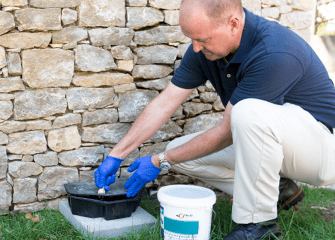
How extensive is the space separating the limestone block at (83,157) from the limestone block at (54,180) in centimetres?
5

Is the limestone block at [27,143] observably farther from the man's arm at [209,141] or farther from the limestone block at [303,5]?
the limestone block at [303,5]

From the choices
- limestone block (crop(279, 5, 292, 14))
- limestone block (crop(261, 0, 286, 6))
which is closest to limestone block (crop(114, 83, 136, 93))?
limestone block (crop(261, 0, 286, 6))

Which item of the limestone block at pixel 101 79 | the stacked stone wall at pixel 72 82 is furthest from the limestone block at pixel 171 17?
the limestone block at pixel 101 79

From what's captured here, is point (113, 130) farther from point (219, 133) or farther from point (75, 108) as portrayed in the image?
point (219, 133)

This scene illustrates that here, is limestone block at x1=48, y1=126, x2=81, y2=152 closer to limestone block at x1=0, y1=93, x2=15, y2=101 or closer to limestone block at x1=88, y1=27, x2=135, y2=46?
limestone block at x1=0, y1=93, x2=15, y2=101

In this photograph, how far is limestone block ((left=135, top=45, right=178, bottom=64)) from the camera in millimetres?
2551

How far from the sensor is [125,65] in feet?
8.18

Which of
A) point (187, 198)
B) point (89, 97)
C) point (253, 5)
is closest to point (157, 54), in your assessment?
point (89, 97)

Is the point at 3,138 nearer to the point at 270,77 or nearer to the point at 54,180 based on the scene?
the point at 54,180

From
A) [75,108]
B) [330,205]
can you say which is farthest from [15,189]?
[330,205]

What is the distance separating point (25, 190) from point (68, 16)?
3.98 feet

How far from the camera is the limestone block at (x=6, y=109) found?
2.22 meters

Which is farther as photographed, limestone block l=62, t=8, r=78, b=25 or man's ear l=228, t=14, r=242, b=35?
limestone block l=62, t=8, r=78, b=25

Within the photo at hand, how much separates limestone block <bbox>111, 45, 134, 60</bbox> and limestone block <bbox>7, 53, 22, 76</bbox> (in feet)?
2.04
